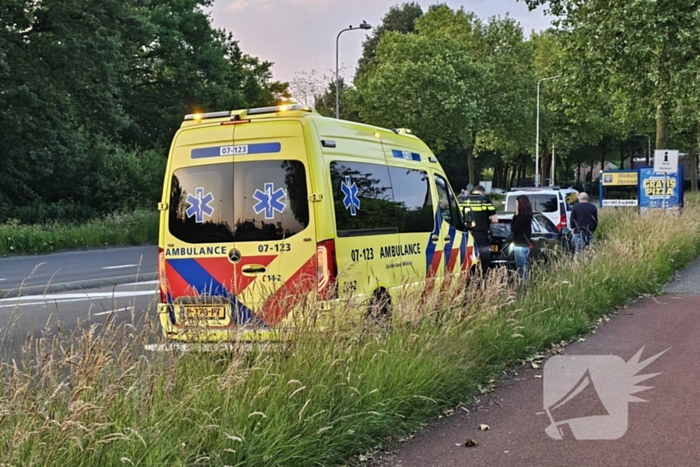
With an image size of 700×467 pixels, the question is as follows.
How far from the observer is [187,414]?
411cm

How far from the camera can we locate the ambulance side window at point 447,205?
30.6ft

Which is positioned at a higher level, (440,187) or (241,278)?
(440,187)

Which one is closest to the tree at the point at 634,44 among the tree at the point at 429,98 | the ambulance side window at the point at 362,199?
the tree at the point at 429,98

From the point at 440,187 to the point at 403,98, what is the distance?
1320 inches

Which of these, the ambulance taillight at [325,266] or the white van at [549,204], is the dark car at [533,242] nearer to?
the white van at [549,204]

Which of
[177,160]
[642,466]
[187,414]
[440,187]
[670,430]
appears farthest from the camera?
[440,187]

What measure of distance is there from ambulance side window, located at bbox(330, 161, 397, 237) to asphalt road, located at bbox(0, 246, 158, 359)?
6.15 feet

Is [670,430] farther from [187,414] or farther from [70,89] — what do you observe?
[70,89]

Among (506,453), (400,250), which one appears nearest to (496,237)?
(400,250)

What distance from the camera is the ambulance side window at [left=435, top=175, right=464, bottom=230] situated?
30.6 feet

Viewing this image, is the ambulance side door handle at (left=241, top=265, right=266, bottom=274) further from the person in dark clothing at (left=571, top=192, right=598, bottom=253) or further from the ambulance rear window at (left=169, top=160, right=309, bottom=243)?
the person in dark clothing at (left=571, top=192, right=598, bottom=253)

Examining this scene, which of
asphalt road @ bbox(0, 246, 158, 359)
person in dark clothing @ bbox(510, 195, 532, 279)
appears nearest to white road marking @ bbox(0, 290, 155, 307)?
asphalt road @ bbox(0, 246, 158, 359)

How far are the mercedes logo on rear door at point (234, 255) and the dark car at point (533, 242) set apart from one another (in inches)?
249

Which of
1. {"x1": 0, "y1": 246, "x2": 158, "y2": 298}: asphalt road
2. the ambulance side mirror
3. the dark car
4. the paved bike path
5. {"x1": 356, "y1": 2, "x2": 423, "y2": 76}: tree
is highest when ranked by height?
{"x1": 356, "y1": 2, "x2": 423, "y2": 76}: tree
